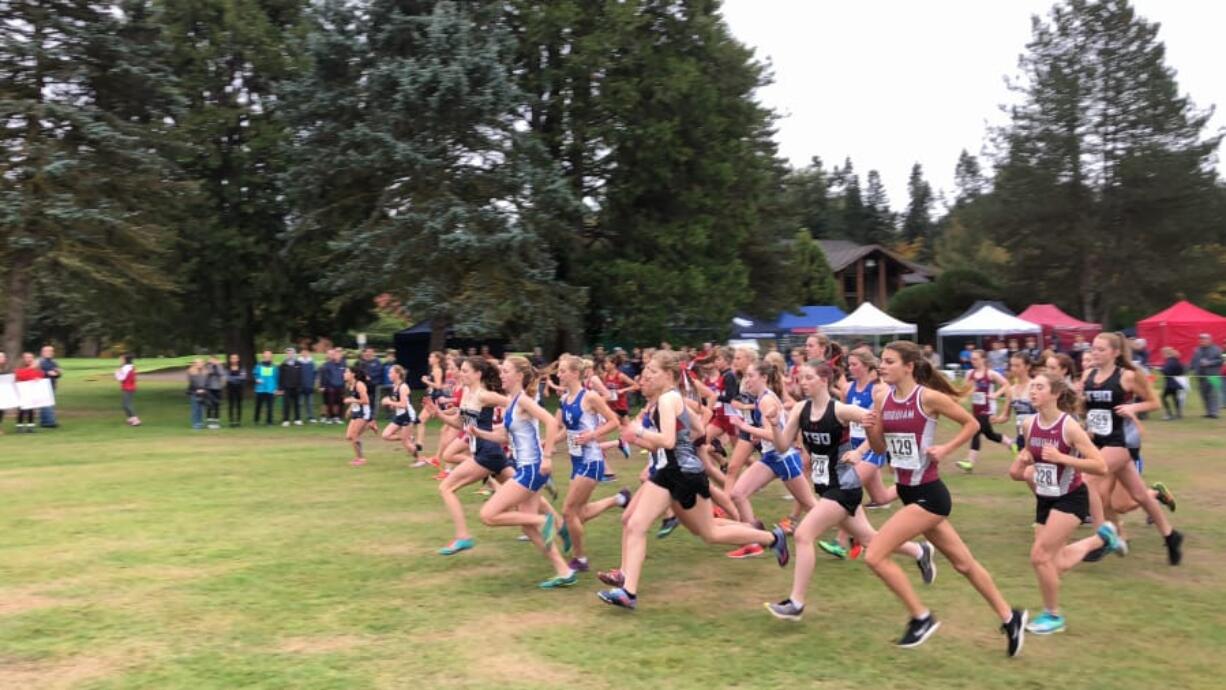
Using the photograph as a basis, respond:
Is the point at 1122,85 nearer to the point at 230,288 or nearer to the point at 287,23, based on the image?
the point at 287,23

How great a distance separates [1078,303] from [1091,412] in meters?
45.9

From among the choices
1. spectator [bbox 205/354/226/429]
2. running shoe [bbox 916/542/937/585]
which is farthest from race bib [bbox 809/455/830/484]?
spectator [bbox 205/354/226/429]

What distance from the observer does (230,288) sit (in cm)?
3030

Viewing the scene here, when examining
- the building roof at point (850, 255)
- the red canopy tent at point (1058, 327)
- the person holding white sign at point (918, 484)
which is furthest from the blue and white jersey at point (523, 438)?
the building roof at point (850, 255)

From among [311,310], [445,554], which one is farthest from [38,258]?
[445,554]

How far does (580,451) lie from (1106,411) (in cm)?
456

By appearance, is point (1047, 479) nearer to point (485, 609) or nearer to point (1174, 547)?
point (1174, 547)

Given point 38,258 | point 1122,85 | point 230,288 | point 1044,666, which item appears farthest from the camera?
point 1122,85

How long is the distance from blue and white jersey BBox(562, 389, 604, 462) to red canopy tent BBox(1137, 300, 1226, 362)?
117 feet

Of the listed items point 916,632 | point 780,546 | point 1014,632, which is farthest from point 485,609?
point 1014,632

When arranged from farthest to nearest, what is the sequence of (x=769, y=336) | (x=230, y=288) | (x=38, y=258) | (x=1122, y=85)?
1. (x=1122, y=85)
2. (x=769, y=336)
3. (x=230, y=288)
4. (x=38, y=258)

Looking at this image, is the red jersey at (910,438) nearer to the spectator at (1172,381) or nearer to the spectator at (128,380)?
the spectator at (1172,381)

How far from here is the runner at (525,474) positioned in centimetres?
747

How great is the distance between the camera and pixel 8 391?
21688mm
